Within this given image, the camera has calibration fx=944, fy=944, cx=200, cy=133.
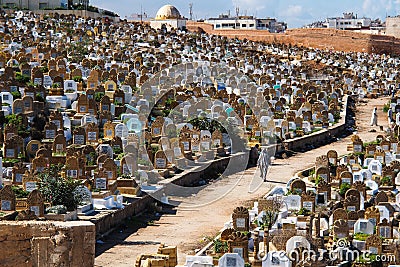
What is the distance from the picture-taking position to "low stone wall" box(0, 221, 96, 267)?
7387 mm

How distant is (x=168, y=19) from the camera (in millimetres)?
55562

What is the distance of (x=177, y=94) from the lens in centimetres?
2725

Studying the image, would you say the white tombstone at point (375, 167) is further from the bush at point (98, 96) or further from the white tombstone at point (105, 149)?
the bush at point (98, 96)

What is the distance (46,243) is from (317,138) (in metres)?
20.1

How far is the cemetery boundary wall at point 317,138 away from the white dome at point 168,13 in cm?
2807

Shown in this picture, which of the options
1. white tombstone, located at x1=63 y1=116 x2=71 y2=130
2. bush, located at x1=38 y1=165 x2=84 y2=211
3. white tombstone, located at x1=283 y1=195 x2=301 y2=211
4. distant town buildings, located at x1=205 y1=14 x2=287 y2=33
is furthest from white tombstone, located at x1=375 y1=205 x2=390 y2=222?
distant town buildings, located at x1=205 y1=14 x2=287 y2=33

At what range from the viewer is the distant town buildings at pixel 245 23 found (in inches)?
2773

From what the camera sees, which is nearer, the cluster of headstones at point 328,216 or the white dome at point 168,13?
the cluster of headstones at point 328,216

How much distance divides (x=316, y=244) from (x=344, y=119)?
1748 centimetres

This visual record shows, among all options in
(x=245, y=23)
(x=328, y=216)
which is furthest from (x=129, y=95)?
(x=245, y=23)

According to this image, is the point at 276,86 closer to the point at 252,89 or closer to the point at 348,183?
the point at 252,89

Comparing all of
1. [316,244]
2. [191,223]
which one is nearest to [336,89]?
[191,223]

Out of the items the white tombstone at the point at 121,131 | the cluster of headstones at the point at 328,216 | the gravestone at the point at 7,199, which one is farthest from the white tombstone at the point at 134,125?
the gravestone at the point at 7,199

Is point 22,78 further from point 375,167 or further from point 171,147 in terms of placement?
point 375,167
